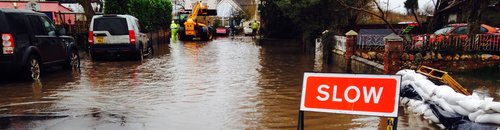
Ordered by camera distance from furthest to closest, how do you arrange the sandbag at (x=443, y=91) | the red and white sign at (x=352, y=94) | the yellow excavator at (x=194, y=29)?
the yellow excavator at (x=194, y=29), the sandbag at (x=443, y=91), the red and white sign at (x=352, y=94)

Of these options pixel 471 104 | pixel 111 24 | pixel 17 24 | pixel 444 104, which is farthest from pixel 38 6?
pixel 471 104

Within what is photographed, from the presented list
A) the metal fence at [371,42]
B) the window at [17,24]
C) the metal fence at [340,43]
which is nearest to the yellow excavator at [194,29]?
the metal fence at [340,43]

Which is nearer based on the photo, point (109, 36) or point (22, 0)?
A: point (109, 36)

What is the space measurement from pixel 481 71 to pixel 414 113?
564cm

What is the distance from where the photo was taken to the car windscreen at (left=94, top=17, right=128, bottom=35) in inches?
583

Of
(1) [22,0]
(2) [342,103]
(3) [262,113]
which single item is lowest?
(3) [262,113]

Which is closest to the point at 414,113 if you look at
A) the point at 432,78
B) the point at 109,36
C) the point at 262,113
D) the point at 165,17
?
the point at 432,78

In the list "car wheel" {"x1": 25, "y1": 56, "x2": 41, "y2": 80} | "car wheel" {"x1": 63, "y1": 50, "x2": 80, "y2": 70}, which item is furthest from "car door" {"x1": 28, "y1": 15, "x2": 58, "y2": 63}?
"car wheel" {"x1": 63, "y1": 50, "x2": 80, "y2": 70}

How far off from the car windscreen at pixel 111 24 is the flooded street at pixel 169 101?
246 cm

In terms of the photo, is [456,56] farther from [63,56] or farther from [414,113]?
[63,56]

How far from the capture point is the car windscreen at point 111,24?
14805 millimetres

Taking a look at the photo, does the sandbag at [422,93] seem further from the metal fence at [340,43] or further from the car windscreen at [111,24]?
the car windscreen at [111,24]

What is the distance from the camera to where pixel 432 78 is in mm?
7602

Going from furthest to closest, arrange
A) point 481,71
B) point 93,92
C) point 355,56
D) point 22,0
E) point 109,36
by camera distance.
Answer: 1. point 22,0
2. point 109,36
3. point 355,56
4. point 481,71
5. point 93,92
